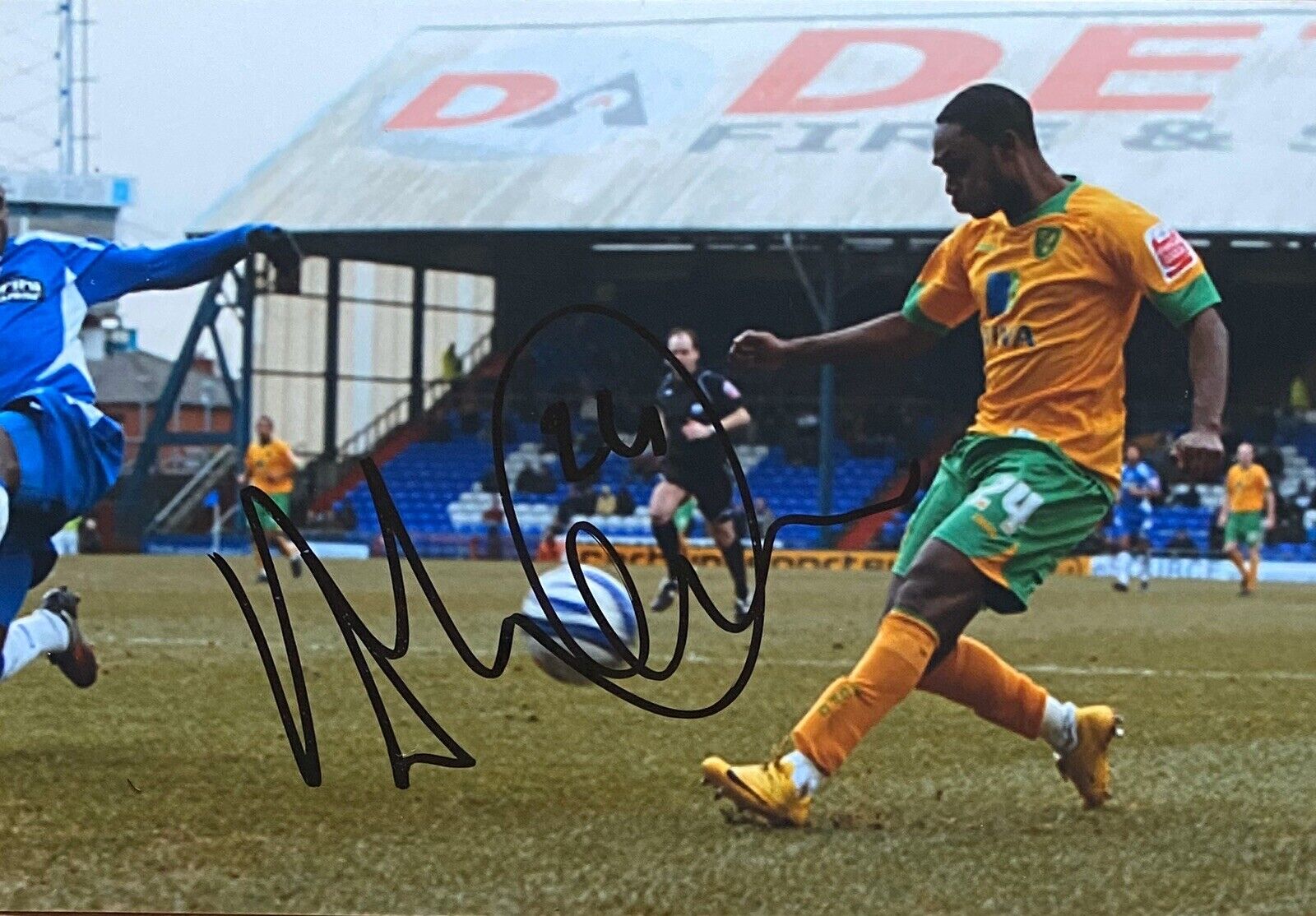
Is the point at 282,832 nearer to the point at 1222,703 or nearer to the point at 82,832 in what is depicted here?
the point at 82,832

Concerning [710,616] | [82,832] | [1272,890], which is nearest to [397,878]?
[82,832]

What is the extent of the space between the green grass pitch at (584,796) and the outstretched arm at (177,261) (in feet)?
2.45

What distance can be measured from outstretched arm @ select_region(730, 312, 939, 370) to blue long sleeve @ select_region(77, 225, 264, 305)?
1262 millimetres

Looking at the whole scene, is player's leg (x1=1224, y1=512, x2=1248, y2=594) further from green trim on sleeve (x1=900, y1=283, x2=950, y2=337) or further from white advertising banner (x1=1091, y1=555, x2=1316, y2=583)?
Result: green trim on sleeve (x1=900, y1=283, x2=950, y2=337)

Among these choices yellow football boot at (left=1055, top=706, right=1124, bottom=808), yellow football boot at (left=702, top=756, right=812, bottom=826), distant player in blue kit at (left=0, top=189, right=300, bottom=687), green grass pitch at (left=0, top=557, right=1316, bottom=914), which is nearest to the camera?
green grass pitch at (left=0, top=557, right=1316, bottom=914)

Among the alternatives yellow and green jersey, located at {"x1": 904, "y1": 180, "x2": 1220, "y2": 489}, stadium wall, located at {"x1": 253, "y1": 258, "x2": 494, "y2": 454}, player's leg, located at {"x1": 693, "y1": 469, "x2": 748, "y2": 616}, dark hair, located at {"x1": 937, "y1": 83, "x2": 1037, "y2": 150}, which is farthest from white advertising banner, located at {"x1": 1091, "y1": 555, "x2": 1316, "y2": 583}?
stadium wall, located at {"x1": 253, "y1": 258, "x2": 494, "y2": 454}

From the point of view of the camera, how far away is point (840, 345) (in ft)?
17.0

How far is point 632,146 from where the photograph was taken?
556cm

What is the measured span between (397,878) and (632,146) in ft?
7.06

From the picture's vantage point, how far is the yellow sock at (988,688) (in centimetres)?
505

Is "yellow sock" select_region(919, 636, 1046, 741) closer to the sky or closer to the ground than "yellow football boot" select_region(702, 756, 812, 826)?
closer to the sky

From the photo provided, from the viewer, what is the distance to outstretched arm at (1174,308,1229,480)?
15.6 ft

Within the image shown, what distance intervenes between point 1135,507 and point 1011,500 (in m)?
1.02
